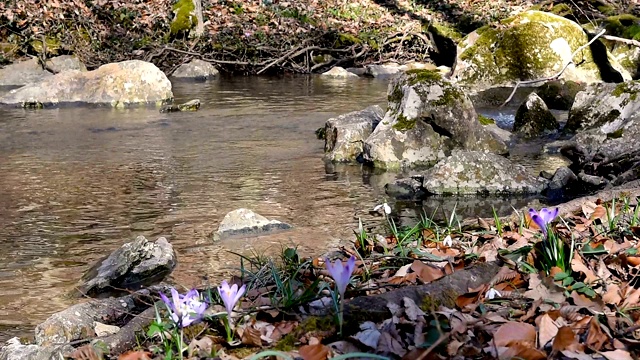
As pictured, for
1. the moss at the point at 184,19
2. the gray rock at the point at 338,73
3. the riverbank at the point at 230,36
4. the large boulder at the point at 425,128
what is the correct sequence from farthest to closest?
the moss at the point at 184,19 < the riverbank at the point at 230,36 < the gray rock at the point at 338,73 < the large boulder at the point at 425,128

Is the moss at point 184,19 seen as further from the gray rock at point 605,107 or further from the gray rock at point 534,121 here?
the gray rock at point 605,107

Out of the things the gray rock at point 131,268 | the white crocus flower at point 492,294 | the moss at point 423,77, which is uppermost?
the moss at point 423,77

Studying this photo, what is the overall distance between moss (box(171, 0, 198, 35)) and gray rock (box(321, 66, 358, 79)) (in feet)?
12.1

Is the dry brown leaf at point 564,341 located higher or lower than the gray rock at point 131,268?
higher

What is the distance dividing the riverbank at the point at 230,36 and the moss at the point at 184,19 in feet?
0.08

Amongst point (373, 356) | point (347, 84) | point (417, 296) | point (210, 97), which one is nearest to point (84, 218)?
point (417, 296)

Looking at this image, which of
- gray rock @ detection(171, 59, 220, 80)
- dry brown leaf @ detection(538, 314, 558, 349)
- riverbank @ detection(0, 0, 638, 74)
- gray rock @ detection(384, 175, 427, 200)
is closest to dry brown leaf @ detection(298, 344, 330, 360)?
dry brown leaf @ detection(538, 314, 558, 349)

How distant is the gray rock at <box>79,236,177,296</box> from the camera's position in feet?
16.4

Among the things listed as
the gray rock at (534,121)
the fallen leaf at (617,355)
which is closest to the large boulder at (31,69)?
the gray rock at (534,121)

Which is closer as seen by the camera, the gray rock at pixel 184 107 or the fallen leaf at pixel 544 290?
the fallen leaf at pixel 544 290

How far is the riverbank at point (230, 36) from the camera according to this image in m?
17.5

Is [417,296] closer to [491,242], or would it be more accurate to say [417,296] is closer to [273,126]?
[491,242]

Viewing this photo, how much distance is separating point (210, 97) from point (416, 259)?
1095 cm

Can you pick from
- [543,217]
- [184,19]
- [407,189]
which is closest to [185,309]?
[543,217]
